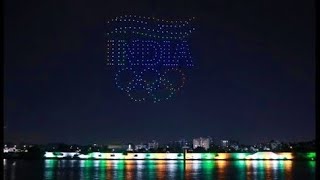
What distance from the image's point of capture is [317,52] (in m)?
3.50

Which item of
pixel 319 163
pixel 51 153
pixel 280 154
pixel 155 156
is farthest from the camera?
pixel 51 153

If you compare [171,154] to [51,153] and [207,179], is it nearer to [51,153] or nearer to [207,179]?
[51,153]

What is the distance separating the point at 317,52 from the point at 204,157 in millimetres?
129838

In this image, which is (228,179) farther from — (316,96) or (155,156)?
(155,156)

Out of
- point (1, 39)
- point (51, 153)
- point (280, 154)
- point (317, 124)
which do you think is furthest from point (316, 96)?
point (51, 153)

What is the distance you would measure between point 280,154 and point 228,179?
338ft

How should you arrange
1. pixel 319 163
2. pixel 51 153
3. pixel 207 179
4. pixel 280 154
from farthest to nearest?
pixel 51 153 < pixel 280 154 < pixel 207 179 < pixel 319 163

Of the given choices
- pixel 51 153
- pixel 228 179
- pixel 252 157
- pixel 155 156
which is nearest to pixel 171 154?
pixel 155 156

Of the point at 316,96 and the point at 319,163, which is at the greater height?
the point at 316,96

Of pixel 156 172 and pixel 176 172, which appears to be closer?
pixel 176 172

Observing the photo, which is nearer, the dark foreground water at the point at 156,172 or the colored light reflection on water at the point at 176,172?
the dark foreground water at the point at 156,172

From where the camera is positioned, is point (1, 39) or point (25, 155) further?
point (25, 155)

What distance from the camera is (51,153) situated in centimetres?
14725

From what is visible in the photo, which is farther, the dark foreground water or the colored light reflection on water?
the colored light reflection on water
